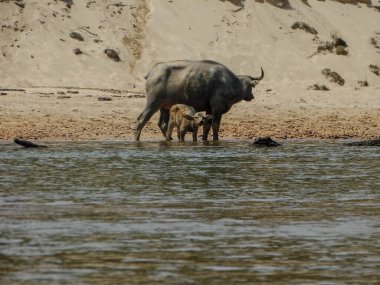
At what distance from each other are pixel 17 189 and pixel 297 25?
36.9 meters

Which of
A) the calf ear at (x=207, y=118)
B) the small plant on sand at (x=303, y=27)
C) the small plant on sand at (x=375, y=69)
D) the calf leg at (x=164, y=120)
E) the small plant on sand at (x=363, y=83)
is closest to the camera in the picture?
the calf ear at (x=207, y=118)

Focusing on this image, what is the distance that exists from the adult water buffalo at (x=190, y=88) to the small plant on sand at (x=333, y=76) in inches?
616

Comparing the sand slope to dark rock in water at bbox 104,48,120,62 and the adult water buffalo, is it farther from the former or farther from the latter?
the adult water buffalo

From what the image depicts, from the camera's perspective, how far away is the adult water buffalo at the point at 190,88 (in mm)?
30484

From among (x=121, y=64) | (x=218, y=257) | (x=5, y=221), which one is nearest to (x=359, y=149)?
(x=5, y=221)

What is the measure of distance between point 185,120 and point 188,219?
51.2ft

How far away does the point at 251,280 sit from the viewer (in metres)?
9.30

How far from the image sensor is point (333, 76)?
46469 mm

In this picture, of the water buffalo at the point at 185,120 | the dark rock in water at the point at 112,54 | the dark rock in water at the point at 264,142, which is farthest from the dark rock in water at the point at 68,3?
the dark rock in water at the point at 264,142

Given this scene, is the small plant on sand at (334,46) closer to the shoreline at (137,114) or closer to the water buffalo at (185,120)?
the shoreline at (137,114)

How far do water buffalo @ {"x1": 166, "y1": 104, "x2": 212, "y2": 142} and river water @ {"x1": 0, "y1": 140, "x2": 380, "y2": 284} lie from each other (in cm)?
523

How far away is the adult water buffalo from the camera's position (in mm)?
30484

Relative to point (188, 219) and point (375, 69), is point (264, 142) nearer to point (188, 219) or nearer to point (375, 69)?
point (188, 219)

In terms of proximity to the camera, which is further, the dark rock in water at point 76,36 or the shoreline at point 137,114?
the dark rock in water at point 76,36
